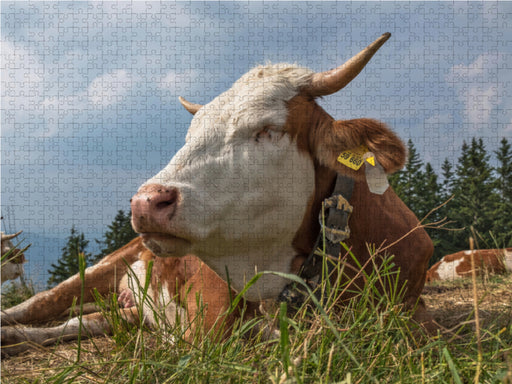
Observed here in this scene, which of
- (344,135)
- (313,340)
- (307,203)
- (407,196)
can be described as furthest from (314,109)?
(407,196)

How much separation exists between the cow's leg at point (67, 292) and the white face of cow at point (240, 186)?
87.9 inches

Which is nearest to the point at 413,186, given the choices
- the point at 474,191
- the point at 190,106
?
the point at 474,191

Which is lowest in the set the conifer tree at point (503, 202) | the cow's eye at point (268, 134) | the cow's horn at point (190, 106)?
the conifer tree at point (503, 202)

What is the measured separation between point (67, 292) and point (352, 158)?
3.78 meters

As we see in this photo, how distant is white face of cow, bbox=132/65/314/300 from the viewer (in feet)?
8.18

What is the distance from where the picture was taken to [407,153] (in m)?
2.92

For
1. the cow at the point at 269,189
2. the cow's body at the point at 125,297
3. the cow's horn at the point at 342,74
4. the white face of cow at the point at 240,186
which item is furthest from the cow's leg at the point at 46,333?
the cow's horn at the point at 342,74

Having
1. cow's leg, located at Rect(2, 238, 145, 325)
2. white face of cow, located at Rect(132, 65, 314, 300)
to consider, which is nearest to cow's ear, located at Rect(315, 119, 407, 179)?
white face of cow, located at Rect(132, 65, 314, 300)

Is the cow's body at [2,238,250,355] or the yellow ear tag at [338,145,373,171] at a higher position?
the yellow ear tag at [338,145,373,171]

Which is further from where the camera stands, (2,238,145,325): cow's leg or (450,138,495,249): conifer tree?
(450,138,495,249): conifer tree

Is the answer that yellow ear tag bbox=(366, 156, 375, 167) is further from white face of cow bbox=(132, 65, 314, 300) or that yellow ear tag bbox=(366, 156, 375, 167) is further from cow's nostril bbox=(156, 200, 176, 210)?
cow's nostril bbox=(156, 200, 176, 210)

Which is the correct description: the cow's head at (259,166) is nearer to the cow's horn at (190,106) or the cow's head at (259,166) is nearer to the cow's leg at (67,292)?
the cow's horn at (190,106)

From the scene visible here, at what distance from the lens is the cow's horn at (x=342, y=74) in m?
2.77

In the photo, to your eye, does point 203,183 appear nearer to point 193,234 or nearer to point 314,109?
point 193,234
